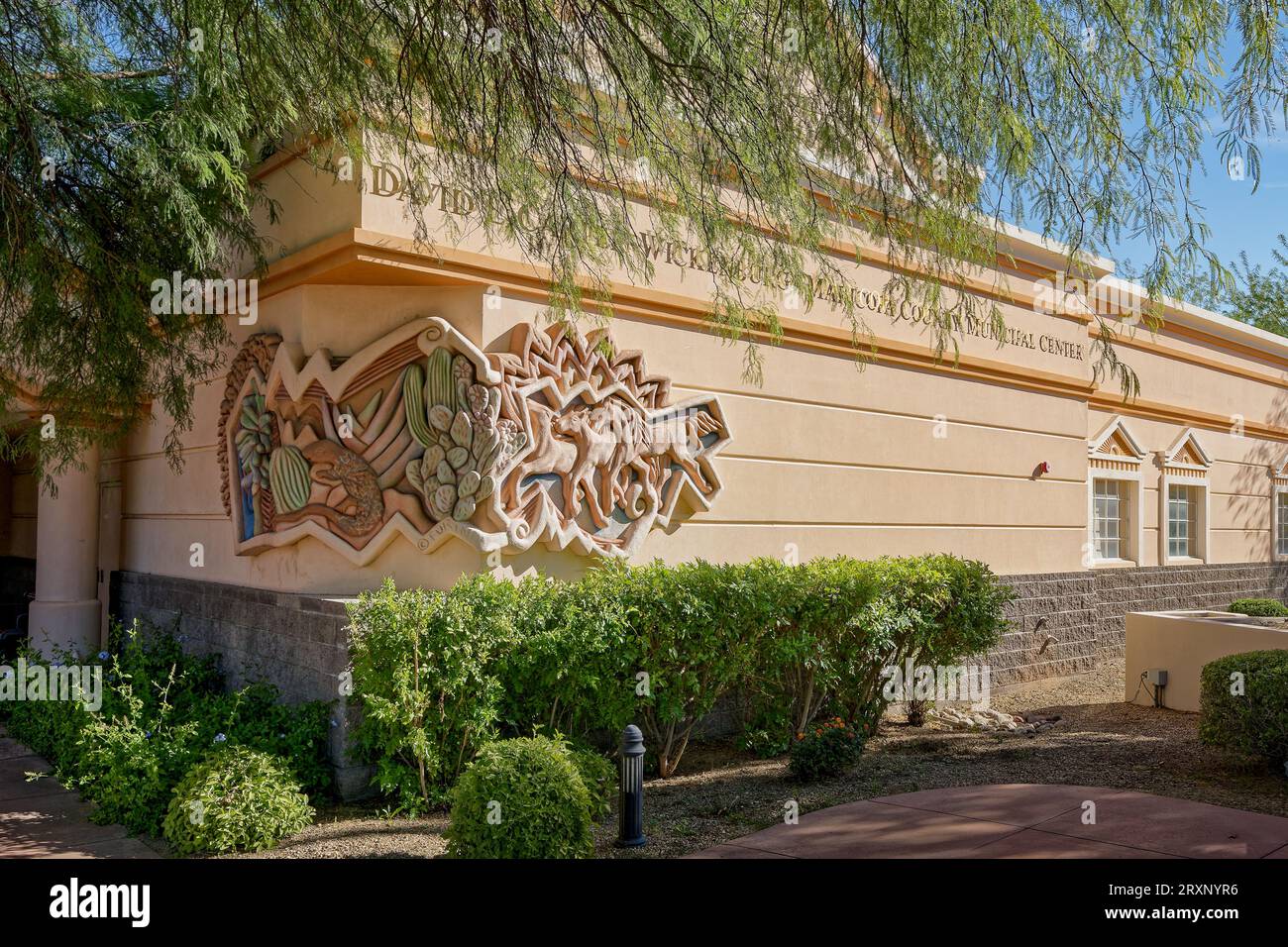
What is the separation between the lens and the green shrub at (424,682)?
731 cm

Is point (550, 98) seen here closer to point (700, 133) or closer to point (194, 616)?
point (700, 133)

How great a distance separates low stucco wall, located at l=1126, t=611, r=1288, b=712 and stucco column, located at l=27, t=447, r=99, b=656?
1202 centimetres

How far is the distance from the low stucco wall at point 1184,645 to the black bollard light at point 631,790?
7368mm

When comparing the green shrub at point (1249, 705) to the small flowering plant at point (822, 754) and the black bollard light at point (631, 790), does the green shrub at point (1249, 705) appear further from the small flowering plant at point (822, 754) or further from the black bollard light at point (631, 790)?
the black bollard light at point (631, 790)

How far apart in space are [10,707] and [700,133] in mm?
9004

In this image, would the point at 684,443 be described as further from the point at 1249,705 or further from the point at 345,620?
the point at 1249,705

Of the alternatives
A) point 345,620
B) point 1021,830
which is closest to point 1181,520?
point 1021,830

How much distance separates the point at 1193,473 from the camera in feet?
60.8

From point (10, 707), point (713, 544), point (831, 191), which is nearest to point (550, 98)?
point (831, 191)

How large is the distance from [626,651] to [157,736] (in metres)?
3.62

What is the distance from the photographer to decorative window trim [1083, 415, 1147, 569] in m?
16.0

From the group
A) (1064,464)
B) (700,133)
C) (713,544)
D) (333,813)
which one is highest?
(700,133)

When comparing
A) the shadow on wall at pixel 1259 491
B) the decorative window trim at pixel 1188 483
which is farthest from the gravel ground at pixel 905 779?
the shadow on wall at pixel 1259 491

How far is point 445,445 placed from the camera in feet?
26.9
